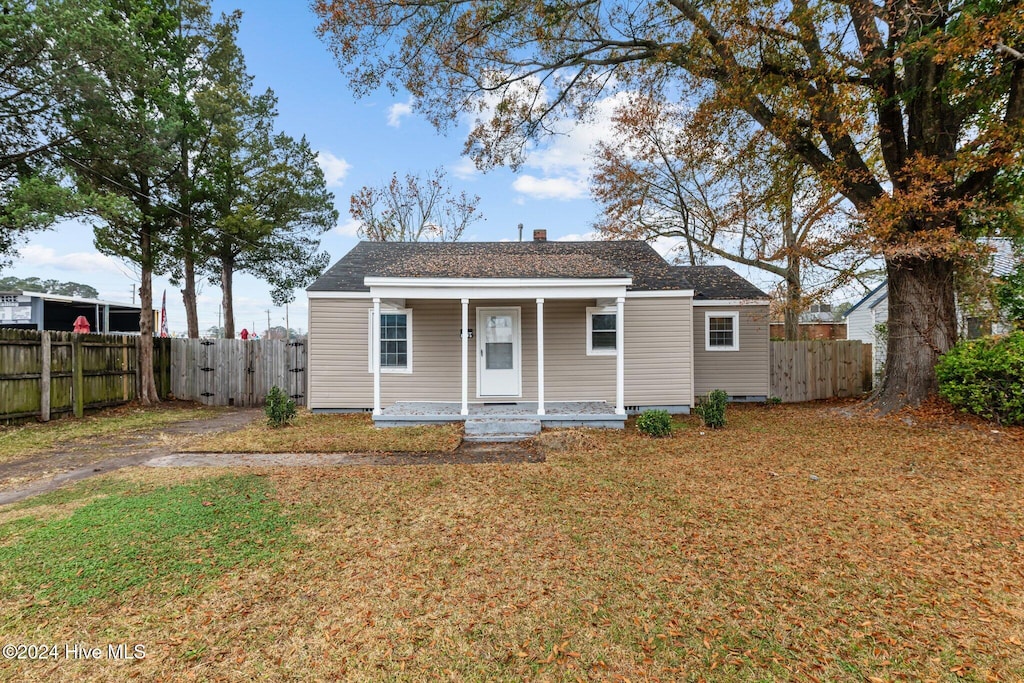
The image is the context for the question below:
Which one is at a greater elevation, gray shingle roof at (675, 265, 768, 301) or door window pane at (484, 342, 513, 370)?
gray shingle roof at (675, 265, 768, 301)

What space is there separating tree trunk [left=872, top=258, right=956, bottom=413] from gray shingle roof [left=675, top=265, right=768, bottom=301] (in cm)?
319

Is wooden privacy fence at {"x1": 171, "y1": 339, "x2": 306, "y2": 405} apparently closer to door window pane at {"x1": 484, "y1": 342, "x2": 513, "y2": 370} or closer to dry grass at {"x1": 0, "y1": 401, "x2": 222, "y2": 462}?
dry grass at {"x1": 0, "y1": 401, "x2": 222, "y2": 462}

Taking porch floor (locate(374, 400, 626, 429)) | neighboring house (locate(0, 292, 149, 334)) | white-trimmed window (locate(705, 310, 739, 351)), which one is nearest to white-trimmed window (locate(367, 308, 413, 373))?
porch floor (locate(374, 400, 626, 429))

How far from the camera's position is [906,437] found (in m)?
7.64

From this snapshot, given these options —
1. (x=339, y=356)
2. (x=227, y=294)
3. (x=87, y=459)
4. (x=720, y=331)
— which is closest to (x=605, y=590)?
(x=87, y=459)

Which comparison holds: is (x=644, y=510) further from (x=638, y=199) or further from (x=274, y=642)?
→ (x=638, y=199)

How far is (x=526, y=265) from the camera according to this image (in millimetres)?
9977

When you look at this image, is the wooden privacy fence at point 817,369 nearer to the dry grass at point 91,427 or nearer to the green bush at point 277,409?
the green bush at point 277,409

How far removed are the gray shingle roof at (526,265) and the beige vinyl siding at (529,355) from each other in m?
0.72

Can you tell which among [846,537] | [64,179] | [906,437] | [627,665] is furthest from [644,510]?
[64,179]

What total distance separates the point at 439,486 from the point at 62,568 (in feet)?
10.5

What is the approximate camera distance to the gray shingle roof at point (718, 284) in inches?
500

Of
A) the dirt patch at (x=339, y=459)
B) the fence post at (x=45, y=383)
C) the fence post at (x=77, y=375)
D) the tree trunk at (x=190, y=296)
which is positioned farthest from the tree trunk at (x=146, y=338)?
the dirt patch at (x=339, y=459)

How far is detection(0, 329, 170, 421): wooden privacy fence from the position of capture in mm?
9375
